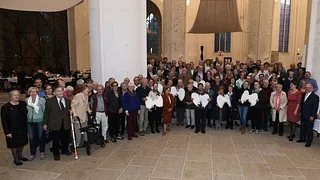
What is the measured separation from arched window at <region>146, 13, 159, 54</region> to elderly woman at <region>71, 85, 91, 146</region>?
2229 centimetres

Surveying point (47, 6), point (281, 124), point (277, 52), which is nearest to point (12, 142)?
point (47, 6)

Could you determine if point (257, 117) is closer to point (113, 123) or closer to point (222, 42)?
point (113, 123)

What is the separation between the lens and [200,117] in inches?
305

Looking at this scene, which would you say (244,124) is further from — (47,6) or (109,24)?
(47,6)

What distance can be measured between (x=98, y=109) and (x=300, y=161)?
462 cm

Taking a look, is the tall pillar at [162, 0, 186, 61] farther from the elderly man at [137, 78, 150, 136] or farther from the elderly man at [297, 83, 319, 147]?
the elderly man at [297, 83, 319, 147]

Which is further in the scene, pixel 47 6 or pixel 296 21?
pixel 296 21

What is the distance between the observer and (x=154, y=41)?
1099 inches

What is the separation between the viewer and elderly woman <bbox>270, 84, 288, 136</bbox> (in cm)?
720

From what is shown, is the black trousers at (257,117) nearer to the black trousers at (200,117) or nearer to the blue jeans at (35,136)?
the black trousers at (200,117)

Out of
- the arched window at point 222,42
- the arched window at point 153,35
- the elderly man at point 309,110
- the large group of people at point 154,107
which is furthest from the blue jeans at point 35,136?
the arched window at point 153,35

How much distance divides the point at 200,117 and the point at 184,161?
95.5 inches

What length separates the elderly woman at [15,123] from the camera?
508 cm

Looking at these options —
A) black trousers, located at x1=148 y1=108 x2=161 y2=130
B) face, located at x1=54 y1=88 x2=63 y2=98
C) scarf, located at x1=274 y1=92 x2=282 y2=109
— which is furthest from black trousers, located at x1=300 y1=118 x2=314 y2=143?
face, located at x1=54 y1=88 x2=63 y2=98
